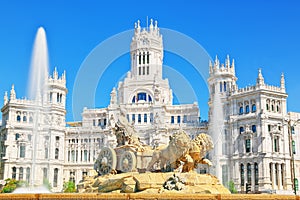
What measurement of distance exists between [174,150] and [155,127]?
5114cm

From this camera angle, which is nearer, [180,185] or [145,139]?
[180,185]

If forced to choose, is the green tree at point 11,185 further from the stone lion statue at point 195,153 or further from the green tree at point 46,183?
the stone lion statue at point 195,153

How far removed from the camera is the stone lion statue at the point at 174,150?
27.2 metres

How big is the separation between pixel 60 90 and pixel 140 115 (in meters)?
16.9

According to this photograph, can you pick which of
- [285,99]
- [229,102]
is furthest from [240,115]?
[285,99]

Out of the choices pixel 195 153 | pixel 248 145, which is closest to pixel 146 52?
pixel 248 145

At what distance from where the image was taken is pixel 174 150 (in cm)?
2752

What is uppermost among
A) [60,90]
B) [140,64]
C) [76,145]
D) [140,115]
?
[140,64]

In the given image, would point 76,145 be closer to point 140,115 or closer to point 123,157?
point 140,115

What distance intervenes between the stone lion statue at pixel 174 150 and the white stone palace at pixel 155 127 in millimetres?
36570

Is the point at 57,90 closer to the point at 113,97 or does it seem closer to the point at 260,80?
the point at 113,97

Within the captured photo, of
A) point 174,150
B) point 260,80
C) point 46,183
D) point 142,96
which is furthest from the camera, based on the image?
point 142,96

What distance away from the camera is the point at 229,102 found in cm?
7325

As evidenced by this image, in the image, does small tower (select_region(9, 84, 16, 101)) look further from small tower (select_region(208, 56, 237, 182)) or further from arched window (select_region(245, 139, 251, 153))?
arched window (select_region(245, 139, 251, 153))
